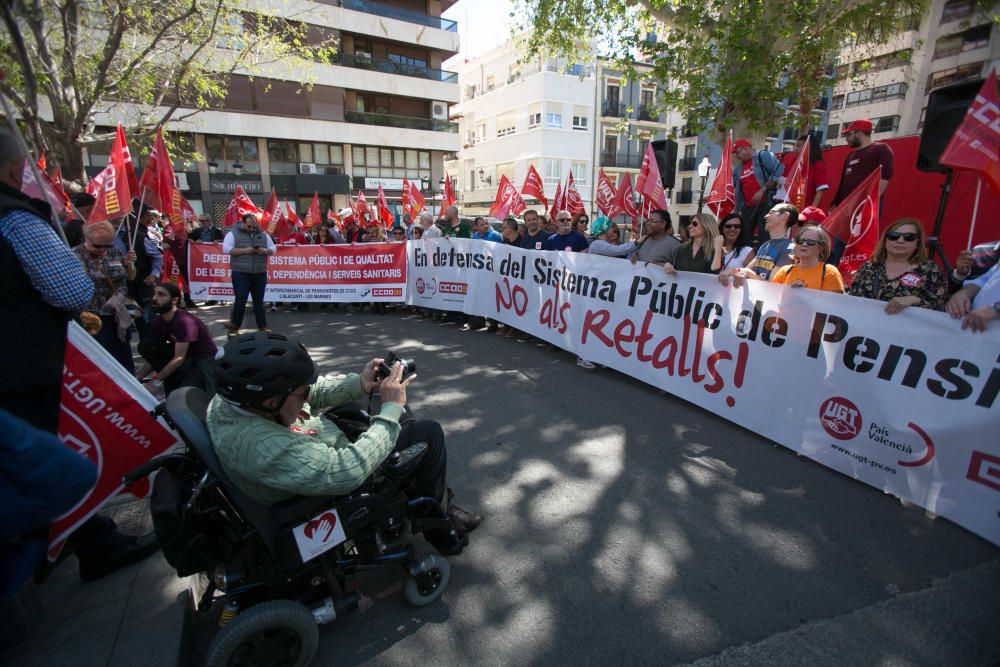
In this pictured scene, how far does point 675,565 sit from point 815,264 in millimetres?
2743

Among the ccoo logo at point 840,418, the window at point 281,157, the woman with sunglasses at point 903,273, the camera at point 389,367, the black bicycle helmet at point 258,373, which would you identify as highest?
the window at point 281,157

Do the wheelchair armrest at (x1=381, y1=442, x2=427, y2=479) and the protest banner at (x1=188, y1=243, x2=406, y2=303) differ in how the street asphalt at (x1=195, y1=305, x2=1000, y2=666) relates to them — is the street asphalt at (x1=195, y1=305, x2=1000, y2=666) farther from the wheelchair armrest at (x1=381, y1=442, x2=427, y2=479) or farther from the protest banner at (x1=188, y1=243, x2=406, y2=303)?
the protest banner at (x1=188, y1=243, x2=406, y2=303)

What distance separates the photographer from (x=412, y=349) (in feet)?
22.3

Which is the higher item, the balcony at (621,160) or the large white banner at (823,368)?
the balcony at (621,160)

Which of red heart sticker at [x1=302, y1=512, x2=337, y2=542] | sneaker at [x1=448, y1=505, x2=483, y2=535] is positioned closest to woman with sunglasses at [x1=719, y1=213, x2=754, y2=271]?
sneaker at [x1=448, y1=505, x2=483, y2=535]

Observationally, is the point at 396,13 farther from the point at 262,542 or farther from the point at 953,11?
the point at 262,542

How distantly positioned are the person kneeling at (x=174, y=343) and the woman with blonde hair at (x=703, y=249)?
14.1ft

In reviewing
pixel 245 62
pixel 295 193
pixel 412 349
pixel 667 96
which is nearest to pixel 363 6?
pixel 295 193

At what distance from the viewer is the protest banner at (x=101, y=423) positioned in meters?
2.22

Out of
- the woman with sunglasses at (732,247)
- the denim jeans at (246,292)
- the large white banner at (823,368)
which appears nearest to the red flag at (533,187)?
the large white banner at (823,368)

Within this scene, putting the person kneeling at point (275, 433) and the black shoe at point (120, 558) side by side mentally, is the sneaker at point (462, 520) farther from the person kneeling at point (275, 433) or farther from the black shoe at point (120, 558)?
the black shoe at point (120, 558)

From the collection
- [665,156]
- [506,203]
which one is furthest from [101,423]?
[506,203]

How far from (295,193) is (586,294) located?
29322mm

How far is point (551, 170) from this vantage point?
1503 inches
